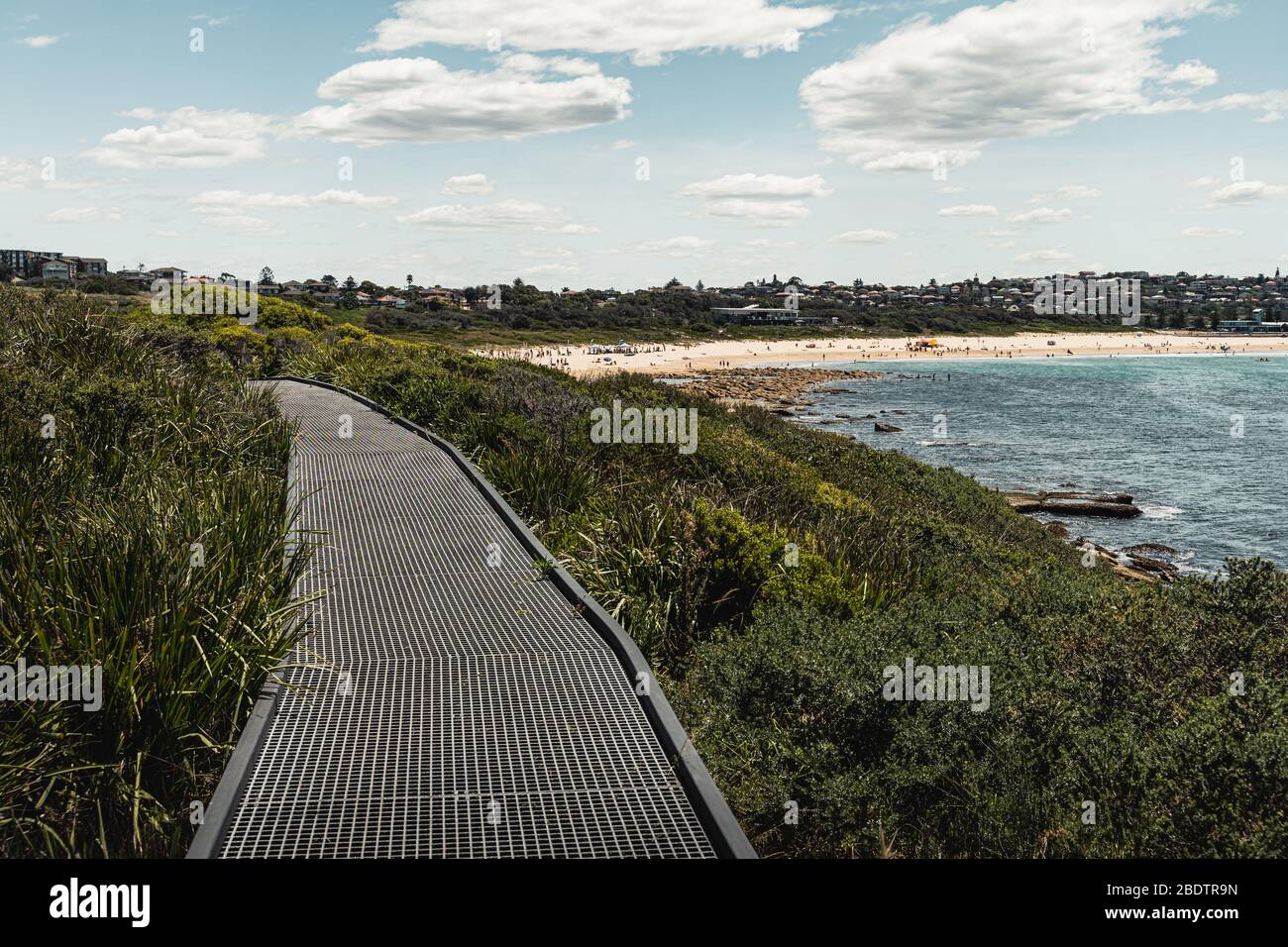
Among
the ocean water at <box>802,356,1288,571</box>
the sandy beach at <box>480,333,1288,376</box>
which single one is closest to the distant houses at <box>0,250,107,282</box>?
the sandy beach at <box>480,333,1288,376</box>

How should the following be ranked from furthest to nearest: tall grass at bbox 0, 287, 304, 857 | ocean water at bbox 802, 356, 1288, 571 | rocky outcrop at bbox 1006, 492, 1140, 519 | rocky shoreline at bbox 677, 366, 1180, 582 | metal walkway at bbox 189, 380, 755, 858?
1. rocky outcrop at bbox 1006, 492, 1140, 519
2. ocean water at bbox 802, 356, 1288, 571
3. rocky shoreline at bbox 677, 366, 1180, 582
4. tall grass at bbox 0, 287, 304, 857
5. metal walkway at bbox 189, 380, 755, 858

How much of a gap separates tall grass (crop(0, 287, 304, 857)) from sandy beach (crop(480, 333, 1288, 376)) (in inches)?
2227

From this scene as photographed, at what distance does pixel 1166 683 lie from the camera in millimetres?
7070

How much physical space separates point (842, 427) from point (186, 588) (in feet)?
150

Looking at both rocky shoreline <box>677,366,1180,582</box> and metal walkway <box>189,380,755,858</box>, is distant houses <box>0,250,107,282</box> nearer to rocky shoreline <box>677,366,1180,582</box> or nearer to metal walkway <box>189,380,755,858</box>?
rocky shoreline <box>677,366,1180,582</box>

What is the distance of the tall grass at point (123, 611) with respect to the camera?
206 inches

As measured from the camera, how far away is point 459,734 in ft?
19.5

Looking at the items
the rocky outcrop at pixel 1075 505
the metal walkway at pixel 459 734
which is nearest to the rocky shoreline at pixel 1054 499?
the rocky outcrop at pixel 1075 505

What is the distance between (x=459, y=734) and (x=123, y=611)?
2.19 m

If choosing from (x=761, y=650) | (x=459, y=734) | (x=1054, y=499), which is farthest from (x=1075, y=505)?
(x=459, y=734)

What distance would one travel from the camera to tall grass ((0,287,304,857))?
5242mm

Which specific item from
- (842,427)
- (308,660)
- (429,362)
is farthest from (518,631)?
(842,427)

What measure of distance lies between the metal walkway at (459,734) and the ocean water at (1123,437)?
22.7 m

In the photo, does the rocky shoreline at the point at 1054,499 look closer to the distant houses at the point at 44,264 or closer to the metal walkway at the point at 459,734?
the metal walkway at the point at 459,734
